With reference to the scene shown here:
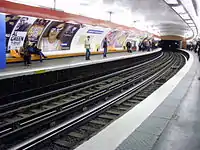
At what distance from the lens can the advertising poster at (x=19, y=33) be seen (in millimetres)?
10297

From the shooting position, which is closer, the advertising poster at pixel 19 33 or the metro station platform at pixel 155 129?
the metro station platform at pixel 155 129

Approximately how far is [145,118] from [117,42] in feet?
63.3

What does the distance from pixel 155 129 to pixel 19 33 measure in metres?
8.93

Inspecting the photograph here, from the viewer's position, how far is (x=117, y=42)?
22781 mm

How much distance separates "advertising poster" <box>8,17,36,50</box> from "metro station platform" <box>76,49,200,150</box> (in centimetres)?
737

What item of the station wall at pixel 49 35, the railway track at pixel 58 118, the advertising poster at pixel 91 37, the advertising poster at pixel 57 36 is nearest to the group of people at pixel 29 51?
the station wall at pixel 49 35

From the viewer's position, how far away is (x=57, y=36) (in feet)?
44.5

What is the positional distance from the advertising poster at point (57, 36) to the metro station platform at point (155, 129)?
8746 millimetres

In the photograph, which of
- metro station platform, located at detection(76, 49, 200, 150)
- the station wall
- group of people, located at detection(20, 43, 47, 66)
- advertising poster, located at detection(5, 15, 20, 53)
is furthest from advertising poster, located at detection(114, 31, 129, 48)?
metro station platform, located at detection(76, 49, 200, 150)

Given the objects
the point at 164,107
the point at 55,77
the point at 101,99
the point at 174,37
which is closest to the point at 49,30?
the point at 55,77

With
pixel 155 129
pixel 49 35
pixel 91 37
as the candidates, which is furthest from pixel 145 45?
pixel 155 129

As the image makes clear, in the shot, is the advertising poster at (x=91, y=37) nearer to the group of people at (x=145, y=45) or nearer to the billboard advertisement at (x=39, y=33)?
the billboard advertisement at (x=39, y=33)

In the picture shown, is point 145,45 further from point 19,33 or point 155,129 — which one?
point 155,129

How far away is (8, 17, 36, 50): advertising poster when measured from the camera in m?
10.3
